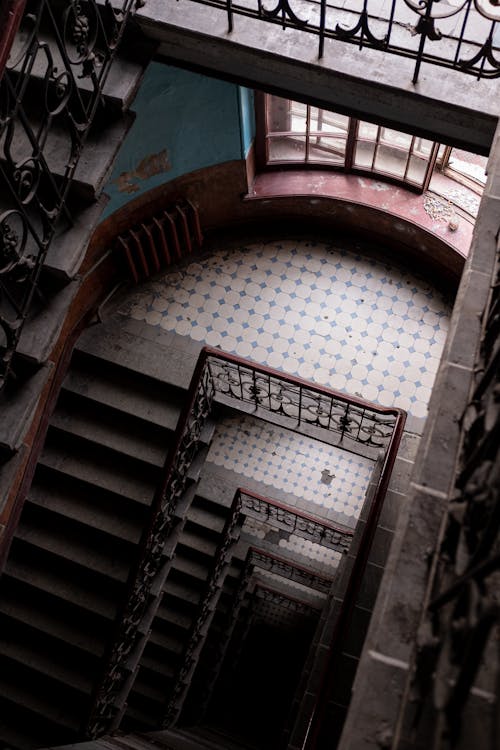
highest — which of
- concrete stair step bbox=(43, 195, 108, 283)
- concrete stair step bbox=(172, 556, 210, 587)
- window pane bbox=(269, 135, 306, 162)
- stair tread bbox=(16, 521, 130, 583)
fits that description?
window pane bbox=(269, 135, 306, 162)

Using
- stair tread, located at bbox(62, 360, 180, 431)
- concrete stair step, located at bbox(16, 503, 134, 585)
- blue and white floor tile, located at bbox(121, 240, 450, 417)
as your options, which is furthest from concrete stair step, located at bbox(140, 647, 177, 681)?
blue and white floor tile, located at bbox(121, 240, 450, 417)

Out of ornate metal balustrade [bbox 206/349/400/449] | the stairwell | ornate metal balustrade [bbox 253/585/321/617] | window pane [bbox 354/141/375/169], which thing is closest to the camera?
ornate metal balustrade [bbox 206/349/400/449]

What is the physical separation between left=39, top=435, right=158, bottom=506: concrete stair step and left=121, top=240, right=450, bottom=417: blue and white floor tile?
1.62 meters

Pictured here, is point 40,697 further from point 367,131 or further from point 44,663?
point 367,131

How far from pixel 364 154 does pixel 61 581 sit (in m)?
5.87

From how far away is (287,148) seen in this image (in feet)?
24.5

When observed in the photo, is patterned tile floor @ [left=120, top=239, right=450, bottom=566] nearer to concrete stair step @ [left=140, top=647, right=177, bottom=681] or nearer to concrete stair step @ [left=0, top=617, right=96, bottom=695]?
concrete stair step @ [left=140, top=647, right=177, bottom=681]

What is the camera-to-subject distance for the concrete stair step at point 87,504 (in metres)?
6.71

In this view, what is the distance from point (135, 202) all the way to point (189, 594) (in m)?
5.08

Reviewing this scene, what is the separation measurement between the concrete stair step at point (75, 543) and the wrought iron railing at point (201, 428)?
43 cm

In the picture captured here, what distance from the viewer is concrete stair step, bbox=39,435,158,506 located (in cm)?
675

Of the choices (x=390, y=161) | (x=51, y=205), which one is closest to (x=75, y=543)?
(x=51, y=205)

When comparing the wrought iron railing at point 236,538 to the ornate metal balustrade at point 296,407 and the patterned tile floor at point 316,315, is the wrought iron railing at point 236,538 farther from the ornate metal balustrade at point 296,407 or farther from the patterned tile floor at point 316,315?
the ornate metal balustrade at point 296,407

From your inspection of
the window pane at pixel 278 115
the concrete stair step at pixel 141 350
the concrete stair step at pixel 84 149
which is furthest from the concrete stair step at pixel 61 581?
the window pane at pixel 278 115
